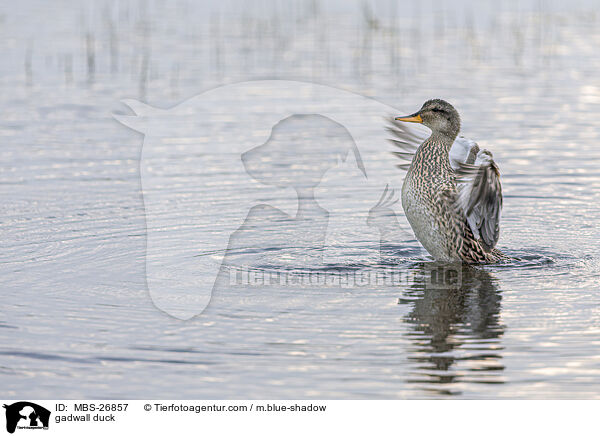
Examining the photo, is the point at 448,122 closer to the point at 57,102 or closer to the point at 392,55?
the point at 57,102

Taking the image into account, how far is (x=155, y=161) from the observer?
12.6 meters

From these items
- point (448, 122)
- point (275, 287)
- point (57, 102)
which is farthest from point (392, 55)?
point (275, 287)

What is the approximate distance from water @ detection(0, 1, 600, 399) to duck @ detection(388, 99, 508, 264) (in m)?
0.27

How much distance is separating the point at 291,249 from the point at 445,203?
4.91 feet

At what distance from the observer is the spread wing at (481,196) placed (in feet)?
28.2

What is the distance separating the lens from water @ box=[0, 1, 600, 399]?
650 centimetres

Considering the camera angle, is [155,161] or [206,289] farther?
[155,161]

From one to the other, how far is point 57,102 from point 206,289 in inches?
335

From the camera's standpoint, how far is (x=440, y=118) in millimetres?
9344
